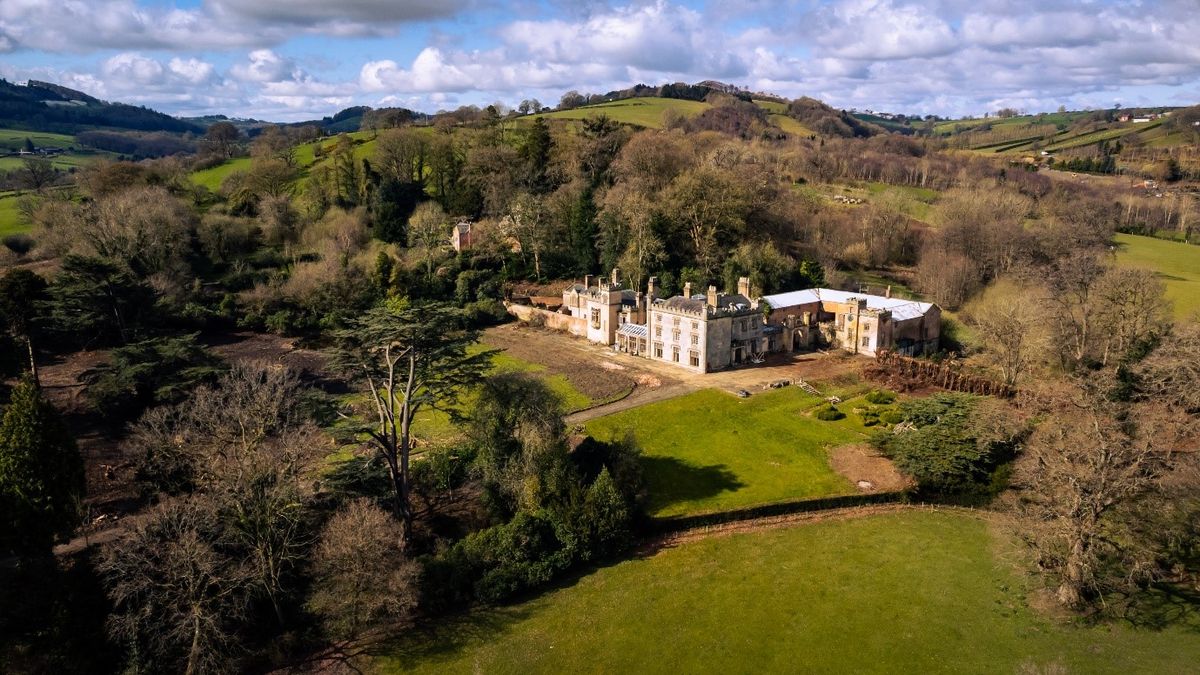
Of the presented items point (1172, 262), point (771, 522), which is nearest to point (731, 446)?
point (771, 522)

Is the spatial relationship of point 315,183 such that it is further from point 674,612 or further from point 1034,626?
point 1034,626

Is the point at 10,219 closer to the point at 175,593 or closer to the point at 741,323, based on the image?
the point at 175,593

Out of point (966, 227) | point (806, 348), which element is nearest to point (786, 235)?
point (966, 227)

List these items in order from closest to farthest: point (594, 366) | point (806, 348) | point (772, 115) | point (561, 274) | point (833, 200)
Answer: point (594, 366), point (806, 348), point (561, 274), point (833, 200), point (772, 115)

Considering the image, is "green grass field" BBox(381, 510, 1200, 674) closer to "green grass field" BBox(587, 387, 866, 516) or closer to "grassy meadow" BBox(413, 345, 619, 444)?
"green grass field" BBox(587, 387, 866, 516)

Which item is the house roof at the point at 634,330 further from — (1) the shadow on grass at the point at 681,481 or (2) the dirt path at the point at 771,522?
(2) the dirt path at the point at 771,522

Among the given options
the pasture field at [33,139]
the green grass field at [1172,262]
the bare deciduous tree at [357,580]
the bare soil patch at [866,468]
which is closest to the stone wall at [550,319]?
the bare soil patch at [866,468]
